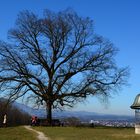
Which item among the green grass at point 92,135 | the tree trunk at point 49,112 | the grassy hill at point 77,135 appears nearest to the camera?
the green grass at point 92,135

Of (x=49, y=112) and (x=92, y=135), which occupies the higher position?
(x=49, y=112)

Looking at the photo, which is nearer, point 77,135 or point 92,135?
point 92,135

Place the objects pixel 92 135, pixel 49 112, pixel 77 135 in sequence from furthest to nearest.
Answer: pixel 49 112, pixel 77 135, pixel 92 135

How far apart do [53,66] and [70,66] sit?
215 centimetres

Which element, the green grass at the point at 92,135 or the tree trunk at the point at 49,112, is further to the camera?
the tree trunk at the point at 49,112

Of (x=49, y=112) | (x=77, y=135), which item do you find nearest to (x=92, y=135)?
(x=77, y=135)

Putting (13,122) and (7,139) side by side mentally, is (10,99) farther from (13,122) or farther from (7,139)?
(13,122)

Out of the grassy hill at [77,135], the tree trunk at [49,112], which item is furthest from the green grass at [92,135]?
the tree trunk at [49,112]

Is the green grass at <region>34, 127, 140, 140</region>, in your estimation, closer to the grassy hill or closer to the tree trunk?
the grassy hill

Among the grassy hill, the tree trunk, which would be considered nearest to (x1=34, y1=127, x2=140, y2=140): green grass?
the grassy hill

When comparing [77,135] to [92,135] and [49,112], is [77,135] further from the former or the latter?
[49,112]

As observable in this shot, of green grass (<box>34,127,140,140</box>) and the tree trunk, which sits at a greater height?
the tree trunk

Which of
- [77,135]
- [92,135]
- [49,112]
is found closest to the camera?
[92,135]

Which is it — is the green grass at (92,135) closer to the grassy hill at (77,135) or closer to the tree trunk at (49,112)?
the grassy hill at (77,135)
